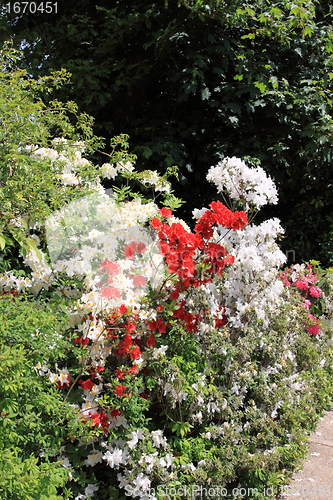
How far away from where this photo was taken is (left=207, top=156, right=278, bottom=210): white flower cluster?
3357 mm

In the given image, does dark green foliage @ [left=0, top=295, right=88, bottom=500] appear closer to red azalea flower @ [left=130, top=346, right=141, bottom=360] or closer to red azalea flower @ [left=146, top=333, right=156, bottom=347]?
red azalea flower @ [left=130, top=346, right=141, bottom=360]

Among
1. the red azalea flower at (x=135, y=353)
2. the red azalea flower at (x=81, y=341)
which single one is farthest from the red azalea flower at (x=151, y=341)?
the red azalea flower at (x=81, y=341)

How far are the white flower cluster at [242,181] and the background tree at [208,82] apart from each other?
2536 mm

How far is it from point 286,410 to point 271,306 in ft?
2.22

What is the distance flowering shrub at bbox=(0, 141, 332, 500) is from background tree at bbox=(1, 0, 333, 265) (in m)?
3.04

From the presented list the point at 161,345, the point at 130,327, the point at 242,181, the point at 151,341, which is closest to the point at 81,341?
the point at 130,327

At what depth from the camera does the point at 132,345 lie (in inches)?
95.1

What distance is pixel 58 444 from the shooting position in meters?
2.15

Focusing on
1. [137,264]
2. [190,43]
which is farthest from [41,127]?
[190,43]

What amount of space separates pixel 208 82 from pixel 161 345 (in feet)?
15.4

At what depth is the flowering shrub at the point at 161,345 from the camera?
232 centimetres

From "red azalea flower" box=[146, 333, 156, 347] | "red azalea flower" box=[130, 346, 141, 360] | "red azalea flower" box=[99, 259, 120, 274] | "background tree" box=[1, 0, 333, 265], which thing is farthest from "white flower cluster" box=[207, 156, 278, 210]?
"background tree" box=[1, 0, 333, 265]

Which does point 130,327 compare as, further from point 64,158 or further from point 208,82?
point 208,82

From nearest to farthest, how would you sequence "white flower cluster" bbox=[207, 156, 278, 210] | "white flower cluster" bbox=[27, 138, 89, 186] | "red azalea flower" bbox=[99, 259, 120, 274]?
1. "red azalea flower" bbox=[99, 259, 120, 274]
2. "white flower cluster" bbox=[27, 138, 89, 186]
3. "white flower cluster" bbox=[207, 156, 278, 210]
